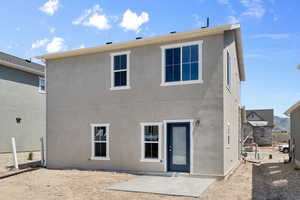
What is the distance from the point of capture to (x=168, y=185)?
996cm

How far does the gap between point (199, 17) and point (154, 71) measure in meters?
3.39

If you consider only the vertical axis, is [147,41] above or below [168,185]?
above

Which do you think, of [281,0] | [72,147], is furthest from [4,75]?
[281,0]

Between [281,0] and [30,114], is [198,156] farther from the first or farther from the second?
[30,114]

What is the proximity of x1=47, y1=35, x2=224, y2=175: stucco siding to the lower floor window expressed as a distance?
0.82 ft

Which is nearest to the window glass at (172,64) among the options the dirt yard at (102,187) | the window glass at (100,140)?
the window glass at (100,140)

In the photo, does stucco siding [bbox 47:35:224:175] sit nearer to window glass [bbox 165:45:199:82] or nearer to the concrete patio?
window glass [bbox 165:45:199:82]

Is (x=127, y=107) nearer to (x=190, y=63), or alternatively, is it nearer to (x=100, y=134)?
(x=100, y=134)

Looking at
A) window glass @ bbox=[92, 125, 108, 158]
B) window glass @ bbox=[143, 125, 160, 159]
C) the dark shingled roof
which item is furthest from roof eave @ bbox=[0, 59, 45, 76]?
window glass @ bbox=[143, 125, 160, 159]

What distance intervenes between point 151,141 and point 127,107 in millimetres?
1938

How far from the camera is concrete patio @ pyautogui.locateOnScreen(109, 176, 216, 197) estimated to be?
354 inches

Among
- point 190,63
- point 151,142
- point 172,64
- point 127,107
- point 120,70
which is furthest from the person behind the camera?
point 120,70

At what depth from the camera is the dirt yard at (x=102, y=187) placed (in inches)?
338

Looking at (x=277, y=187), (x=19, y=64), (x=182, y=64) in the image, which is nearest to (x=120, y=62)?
(x=182, y=64)
